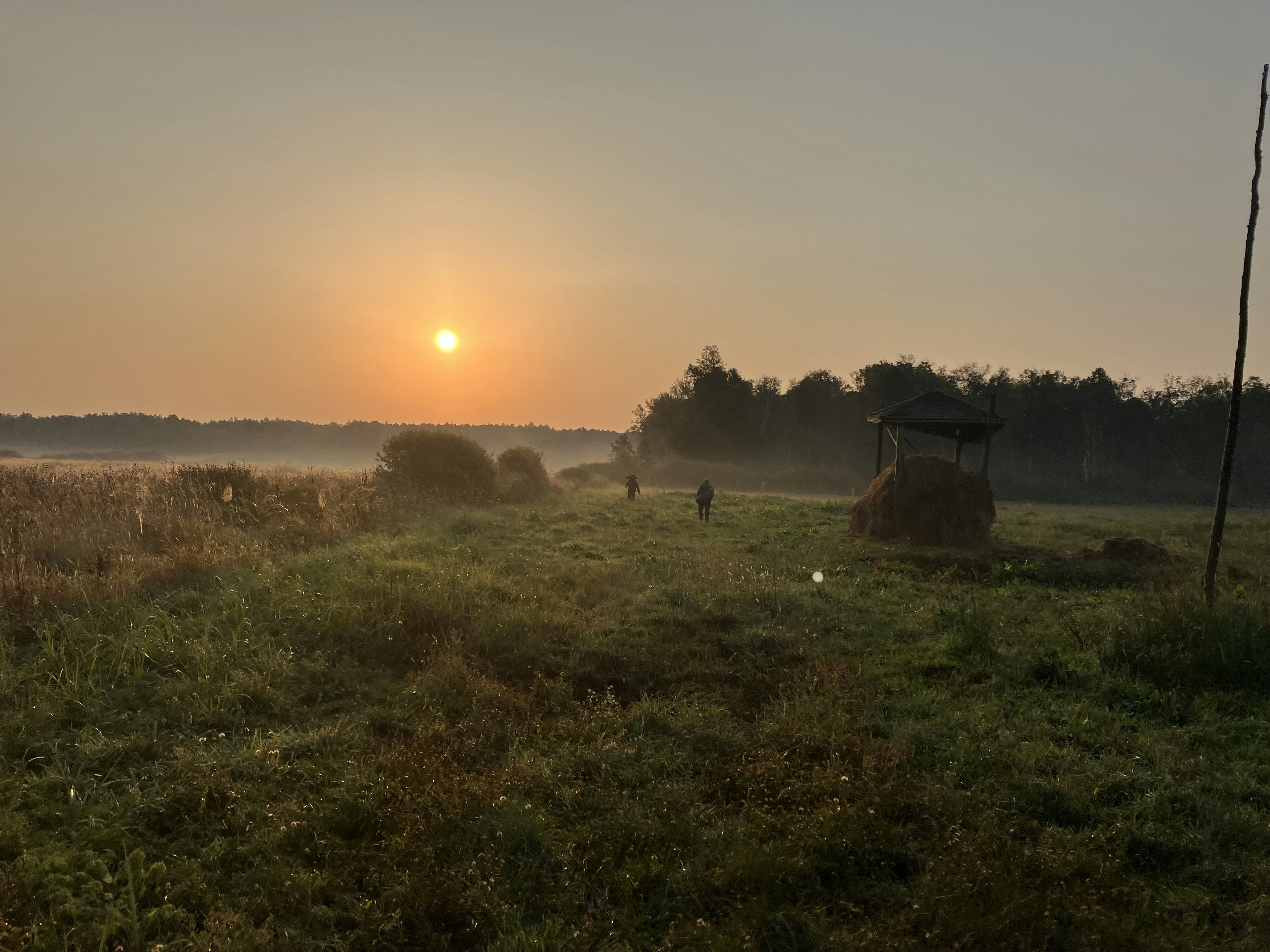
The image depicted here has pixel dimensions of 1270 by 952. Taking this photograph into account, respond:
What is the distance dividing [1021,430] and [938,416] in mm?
51919

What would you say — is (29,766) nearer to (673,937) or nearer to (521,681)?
(521,681)

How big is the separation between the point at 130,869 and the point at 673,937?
327cm

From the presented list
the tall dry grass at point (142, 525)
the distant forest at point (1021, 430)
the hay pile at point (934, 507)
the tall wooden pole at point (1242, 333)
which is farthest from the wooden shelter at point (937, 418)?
the distant forest at point (1021, 430)

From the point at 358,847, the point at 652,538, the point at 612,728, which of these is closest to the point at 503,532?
the point at 652,538

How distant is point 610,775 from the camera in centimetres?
580

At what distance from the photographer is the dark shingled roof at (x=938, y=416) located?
786 inches

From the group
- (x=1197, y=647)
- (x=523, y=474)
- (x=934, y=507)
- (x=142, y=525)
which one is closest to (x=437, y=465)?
(x=523, y=474)

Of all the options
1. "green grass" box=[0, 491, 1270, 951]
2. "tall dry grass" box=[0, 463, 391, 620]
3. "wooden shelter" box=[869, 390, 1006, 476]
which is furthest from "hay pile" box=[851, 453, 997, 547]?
"tall dry grass" box=[0, 463, 391, 620]

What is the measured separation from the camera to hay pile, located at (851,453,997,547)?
62.5ft

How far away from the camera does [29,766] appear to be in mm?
5496

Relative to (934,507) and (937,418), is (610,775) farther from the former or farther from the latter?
(937,418)

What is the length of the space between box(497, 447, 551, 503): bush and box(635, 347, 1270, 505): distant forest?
3331 centimetres

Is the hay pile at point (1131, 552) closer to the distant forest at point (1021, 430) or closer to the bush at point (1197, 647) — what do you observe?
the bush at point (1197, 647)

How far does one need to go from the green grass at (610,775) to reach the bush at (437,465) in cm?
1573
